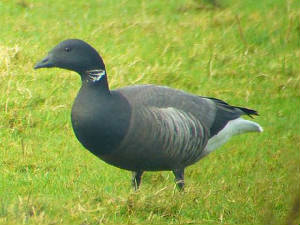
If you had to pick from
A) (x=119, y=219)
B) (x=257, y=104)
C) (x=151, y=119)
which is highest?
(x=151, y=119)

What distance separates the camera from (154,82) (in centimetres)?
948

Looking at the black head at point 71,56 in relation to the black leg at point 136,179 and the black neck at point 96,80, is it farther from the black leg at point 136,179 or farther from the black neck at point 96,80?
the black leg at point 136,179

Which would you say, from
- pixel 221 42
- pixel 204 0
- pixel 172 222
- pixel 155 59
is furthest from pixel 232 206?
pixel 204 0

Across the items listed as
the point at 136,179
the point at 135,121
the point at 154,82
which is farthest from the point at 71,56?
the point at 154,82

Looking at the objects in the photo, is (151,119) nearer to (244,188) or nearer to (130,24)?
(244,188)

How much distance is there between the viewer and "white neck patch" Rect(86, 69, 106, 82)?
657 centimetres

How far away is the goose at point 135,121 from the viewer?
626cm

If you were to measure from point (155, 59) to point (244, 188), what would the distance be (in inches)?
139

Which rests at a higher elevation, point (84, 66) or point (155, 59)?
point (84, 66)

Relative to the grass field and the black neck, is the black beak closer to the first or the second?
the black neck

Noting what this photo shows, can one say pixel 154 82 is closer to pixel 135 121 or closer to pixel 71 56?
pixel 71 56

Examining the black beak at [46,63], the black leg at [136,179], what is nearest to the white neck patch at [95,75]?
the black beak at [46,63]

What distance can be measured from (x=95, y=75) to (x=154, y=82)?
115 inches

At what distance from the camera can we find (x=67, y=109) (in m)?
8.51
